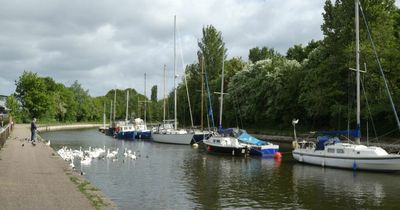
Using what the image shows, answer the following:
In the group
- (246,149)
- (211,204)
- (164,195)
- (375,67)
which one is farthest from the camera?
(375,67)

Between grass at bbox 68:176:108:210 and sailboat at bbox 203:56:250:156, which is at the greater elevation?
sailboat at bbox 203:56:250:156

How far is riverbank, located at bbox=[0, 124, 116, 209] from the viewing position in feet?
47.8

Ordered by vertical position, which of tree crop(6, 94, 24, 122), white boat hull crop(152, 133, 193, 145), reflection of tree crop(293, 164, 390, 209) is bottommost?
reflection of tree crop(293, 164, 390, 209)

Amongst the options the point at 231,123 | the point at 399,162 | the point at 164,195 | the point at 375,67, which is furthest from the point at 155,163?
the point at 231,123

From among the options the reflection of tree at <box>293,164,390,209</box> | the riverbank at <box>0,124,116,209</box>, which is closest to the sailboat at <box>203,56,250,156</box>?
the reflection of tree at <box>293,164,390,209</box>

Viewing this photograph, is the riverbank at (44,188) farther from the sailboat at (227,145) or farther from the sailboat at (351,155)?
the sailboat at (227,145)

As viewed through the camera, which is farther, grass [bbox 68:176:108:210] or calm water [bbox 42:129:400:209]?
calm water [bbox 42:129:400:209]

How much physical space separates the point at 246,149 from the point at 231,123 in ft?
139

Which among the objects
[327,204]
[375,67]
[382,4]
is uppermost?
[382,4]

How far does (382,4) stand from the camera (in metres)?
53.6

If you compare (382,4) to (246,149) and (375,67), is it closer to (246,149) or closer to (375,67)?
(375,67)

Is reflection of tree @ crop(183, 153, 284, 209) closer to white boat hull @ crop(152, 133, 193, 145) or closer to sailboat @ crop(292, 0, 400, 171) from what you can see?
sailboat @ crop(292, 0, 400, 171)

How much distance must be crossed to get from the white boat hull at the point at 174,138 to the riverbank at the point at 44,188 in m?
32.8

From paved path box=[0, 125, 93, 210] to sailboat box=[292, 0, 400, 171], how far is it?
18.2 meters
